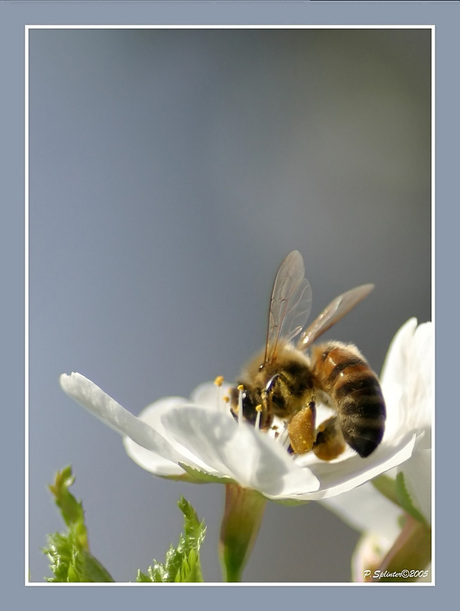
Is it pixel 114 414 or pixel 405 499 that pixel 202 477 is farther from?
pixel 405 499

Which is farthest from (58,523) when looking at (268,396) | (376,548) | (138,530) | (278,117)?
(278,117)

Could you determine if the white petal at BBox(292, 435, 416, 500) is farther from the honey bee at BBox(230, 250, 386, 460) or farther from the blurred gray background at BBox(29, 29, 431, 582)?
the blurred gray background at BBox(29, 29, 431, 582)

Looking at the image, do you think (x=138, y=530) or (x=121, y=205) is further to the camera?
(x=121, y=205)

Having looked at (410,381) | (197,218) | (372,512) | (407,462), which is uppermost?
(197,218)

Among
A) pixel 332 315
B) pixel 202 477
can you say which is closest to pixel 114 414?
pixel 202 477

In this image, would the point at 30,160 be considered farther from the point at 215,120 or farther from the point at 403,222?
the point at 403,222

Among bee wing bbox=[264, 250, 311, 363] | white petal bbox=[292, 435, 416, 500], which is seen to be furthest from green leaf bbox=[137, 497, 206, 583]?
bee wing bbox=[264, 250, 311, 363]

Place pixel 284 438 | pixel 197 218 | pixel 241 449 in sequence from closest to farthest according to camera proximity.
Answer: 1. pixel 241 449
2. pixel 284 438
3. pixel 197 218
